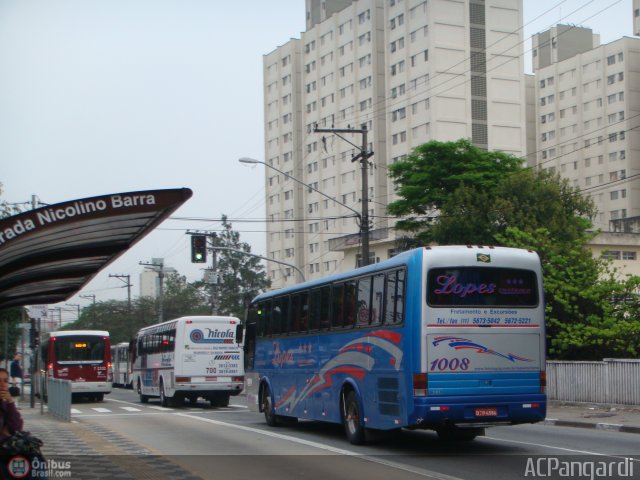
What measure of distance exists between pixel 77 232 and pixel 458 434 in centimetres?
953

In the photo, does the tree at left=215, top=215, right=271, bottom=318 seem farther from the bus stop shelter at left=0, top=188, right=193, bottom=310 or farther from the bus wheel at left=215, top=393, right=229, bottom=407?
the bus stop shelter at left=0, top=188, right=193, bottom=310

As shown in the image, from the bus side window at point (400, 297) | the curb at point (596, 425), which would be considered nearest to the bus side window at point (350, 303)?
the bus side window at point (400, 297)

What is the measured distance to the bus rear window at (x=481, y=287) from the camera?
15.6 m

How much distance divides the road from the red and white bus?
17.0 meters

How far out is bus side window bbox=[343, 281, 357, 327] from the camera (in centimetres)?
1805

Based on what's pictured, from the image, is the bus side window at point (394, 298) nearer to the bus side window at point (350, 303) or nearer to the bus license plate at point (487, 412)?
the bus side window at point (350, 303)

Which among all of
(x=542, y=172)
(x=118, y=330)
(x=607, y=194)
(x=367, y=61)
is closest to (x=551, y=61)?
(x=607, y=194)

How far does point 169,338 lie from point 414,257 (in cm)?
2062

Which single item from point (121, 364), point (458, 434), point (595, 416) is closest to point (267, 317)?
point (458, 434)

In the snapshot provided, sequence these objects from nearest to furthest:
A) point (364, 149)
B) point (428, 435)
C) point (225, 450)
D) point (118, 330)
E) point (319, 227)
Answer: point (225, 450) < point (428, 435) < point (364, 149) < point (118, 330) < point (319, 227)

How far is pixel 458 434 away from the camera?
1844 centimetres

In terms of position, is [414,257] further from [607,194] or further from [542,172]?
[607,194]

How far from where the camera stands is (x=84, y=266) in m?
15.1

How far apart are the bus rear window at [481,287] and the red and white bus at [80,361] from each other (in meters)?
27.6
